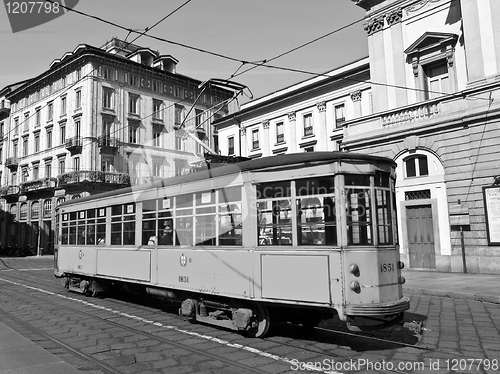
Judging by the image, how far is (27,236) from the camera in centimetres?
4166

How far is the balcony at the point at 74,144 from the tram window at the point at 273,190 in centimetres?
3316

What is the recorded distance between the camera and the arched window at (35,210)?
133ft

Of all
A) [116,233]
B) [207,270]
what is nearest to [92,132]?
[116,233]

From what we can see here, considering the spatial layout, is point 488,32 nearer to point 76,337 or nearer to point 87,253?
point 87,253

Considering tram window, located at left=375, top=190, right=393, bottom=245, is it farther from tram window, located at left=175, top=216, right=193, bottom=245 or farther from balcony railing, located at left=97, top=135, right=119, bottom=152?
balcony railing, located at left=97, top=135, right=119, bottom=152

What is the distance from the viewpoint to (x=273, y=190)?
6285mm

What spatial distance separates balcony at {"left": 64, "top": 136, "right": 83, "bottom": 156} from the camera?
119 ft

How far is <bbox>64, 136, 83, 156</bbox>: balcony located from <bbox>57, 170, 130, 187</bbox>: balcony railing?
82.2 inches

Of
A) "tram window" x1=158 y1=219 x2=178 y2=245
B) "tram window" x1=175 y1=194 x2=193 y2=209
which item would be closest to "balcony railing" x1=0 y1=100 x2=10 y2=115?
"tram window" x1=158 y1=219 x2=178 y2=245

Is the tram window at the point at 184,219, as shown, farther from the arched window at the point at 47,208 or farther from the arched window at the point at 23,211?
the arched window at the point at 23,211

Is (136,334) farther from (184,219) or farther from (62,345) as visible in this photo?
(184,219)

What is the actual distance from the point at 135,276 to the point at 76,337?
2383mm

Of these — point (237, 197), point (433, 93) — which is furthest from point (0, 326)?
point (433, 93)

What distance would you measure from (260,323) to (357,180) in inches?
101
